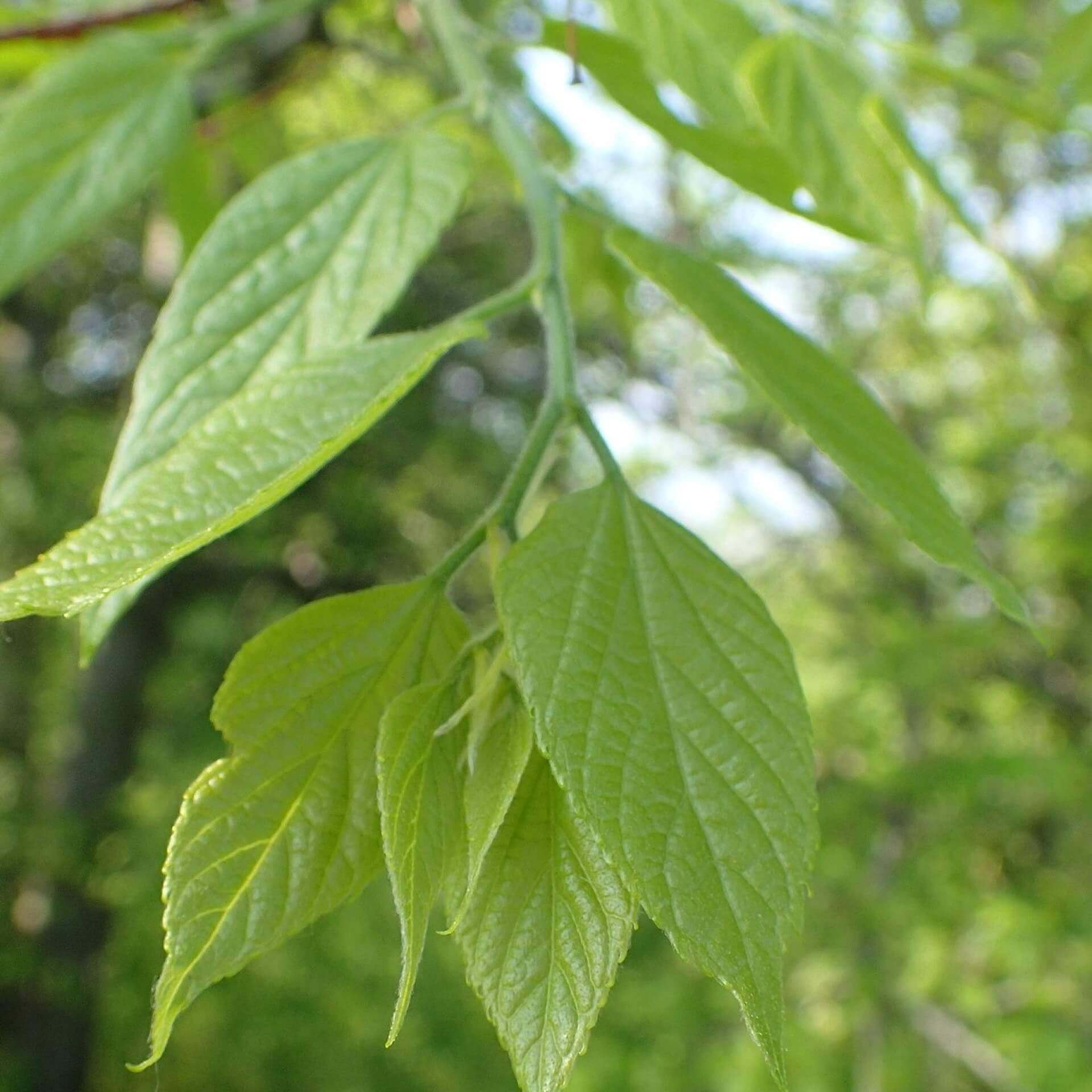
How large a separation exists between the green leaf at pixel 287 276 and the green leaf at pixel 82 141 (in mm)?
195

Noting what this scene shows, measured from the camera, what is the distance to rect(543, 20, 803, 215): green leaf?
553 mm

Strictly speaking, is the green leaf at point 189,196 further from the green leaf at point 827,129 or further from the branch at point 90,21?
the green leaf at point 827,129

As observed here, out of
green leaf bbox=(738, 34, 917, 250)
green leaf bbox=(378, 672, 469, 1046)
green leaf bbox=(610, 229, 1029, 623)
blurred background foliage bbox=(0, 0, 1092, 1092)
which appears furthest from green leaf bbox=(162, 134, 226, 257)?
green leaf bbox=(378, 672, 469, 1046)

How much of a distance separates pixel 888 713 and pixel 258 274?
11.4ft

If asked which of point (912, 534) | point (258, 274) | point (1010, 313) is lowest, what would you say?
point (1010, 313)

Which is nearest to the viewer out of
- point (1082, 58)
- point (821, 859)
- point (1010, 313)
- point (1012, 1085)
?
point (1082, 58)

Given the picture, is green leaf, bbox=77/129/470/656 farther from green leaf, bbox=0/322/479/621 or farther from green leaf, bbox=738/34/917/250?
green leaf, bbox=738/34/917/250

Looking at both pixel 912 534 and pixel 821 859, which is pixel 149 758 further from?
pixel 912 534

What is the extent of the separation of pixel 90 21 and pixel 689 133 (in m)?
0.54

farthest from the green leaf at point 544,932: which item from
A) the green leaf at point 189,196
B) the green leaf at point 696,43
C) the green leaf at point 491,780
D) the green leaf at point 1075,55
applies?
the green leaf at point 189,196

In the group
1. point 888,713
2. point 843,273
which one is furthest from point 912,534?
point 843,273

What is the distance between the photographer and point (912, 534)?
15.4 inches

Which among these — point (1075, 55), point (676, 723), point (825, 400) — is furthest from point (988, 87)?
point (676, 723)

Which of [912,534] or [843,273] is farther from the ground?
[912,534]
